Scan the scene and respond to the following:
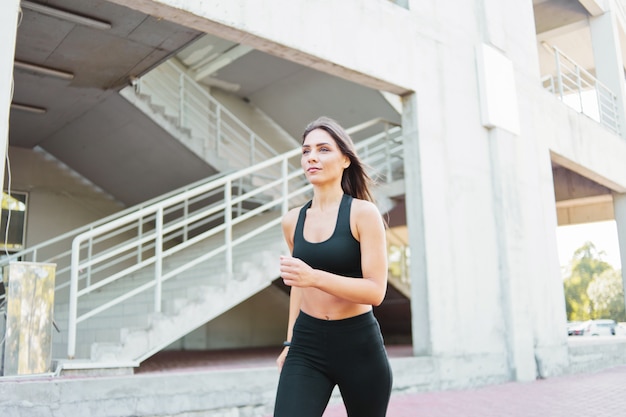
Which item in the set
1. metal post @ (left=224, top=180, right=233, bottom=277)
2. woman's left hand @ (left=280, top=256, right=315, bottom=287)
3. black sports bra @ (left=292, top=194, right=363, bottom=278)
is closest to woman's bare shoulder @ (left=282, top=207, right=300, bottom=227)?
black sports bra @ (left=292, top=194, right=363, bottom=278)

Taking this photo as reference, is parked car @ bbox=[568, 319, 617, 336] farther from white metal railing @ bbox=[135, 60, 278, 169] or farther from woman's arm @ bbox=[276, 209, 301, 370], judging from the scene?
woman's arm @ bbox=[276, 209, 301, 370]

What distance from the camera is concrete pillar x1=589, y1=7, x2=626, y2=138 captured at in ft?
46.9

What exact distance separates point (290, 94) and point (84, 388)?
33.1 ft

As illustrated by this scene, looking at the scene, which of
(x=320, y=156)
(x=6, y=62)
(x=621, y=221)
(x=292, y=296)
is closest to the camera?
(x=320, y=156)

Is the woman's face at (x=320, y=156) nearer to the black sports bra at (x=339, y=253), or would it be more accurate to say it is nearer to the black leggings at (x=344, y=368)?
the black sports bra at (x=339, y=253)

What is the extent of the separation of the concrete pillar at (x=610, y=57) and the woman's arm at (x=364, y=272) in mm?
13970

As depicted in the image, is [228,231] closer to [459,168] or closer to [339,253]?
[459,168]

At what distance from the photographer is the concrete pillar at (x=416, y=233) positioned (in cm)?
732

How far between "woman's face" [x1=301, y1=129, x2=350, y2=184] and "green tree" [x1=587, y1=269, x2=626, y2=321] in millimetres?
61537

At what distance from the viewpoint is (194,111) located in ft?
37.3

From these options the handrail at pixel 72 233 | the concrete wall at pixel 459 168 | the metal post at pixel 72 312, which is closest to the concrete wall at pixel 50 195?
the handrail at pixel 72 233

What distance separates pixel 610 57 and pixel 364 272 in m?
14.5

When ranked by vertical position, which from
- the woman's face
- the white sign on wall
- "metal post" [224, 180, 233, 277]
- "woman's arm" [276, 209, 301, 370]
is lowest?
"woman's arm" [276, 209, 301, 370]

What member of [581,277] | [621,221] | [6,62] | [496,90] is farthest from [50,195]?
[581,277]
